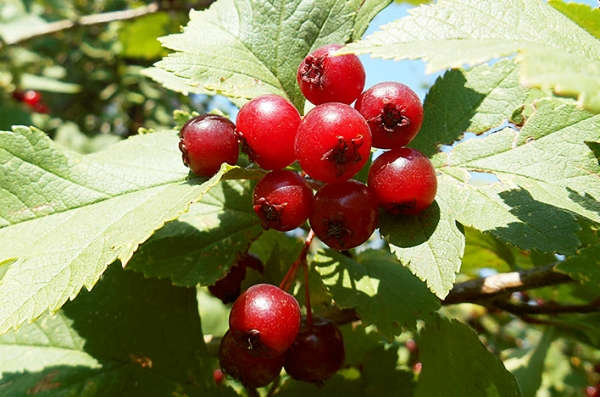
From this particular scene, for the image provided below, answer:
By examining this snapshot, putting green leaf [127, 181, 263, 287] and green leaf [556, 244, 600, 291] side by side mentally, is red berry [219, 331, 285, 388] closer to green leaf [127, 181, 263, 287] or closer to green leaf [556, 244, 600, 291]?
green leaf [127, 181, 263, 287]

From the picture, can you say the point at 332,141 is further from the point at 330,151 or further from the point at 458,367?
the point at 458,367

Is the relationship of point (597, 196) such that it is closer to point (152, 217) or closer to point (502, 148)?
point (502, 148)

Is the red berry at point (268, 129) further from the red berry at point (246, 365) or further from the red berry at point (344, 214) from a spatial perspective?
the red berry at point (246, 365)

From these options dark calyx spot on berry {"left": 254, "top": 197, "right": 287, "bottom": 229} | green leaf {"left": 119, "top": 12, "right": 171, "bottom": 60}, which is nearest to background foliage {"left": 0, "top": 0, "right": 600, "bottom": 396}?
dark calyx spot on berry {"left": 254, "top": 197, "right": 287, "bottom": 229}

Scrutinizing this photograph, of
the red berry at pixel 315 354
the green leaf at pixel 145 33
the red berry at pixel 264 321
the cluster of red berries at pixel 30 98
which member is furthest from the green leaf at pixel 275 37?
the cluster of red berries at pixel 30 98

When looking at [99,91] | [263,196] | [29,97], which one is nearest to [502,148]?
[263,196]

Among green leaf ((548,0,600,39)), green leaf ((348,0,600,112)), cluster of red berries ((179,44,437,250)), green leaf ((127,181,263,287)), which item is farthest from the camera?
green leaf ((127,181,263,287))
